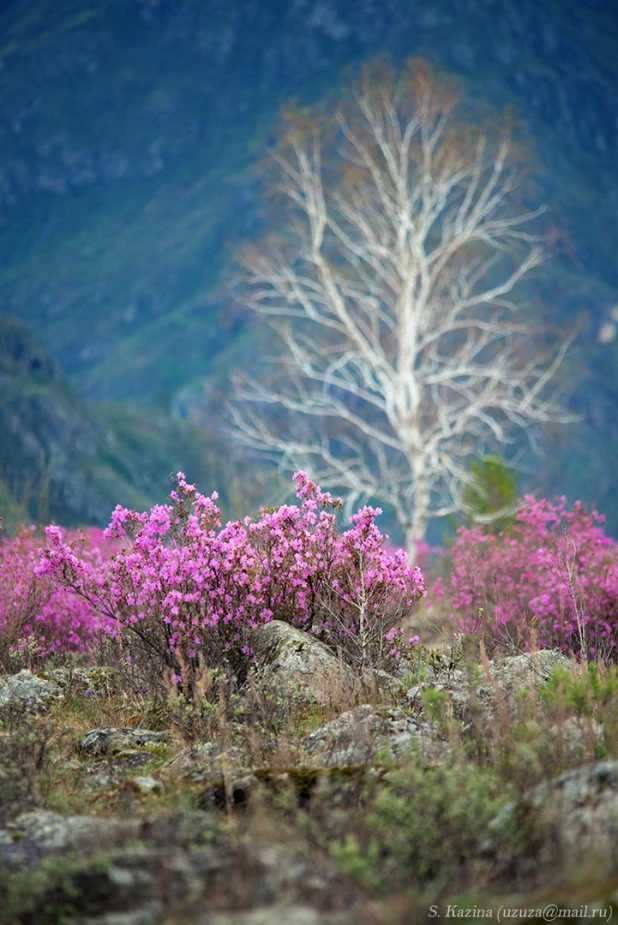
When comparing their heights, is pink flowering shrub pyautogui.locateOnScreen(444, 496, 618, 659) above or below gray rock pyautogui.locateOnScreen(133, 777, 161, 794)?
above

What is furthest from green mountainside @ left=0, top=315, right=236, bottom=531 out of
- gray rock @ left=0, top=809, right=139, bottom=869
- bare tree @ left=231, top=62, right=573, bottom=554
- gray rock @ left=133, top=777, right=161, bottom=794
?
gray rock @ left=0, top=809, right=139, bottom=869

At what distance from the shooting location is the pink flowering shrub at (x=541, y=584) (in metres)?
8.45

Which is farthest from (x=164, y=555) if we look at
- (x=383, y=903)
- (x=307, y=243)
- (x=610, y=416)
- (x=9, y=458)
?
(x=610, y=416)

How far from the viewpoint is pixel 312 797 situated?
14.3 feet

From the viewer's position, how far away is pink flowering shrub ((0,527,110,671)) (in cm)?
816

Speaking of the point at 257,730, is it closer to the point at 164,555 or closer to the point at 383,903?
the point at 164,555

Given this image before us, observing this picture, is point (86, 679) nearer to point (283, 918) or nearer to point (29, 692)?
point (29, 692)

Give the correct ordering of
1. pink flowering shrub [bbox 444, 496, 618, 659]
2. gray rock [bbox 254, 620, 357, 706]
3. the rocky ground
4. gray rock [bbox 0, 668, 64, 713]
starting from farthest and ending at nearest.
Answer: pink flowering shrub [bbox 444, 496, 618, 659], gray rock [bbox 0, 668, 64, 713], gray rock [bbox 254, 620, 357, 706], the rocky ground

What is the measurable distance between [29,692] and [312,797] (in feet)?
10.3

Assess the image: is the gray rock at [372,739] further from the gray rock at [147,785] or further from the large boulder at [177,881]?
the large boulder at [177,881]

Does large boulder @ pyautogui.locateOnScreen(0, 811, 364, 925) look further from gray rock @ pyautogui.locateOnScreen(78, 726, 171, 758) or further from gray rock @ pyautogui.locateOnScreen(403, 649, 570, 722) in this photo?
gray rock @ pyautogui.locateOnScreen(78, 726, 171, 758)

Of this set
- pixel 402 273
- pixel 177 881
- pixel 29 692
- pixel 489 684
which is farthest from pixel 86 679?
pixel 402 273

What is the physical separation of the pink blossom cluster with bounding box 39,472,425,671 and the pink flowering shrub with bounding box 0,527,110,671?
1.01 m

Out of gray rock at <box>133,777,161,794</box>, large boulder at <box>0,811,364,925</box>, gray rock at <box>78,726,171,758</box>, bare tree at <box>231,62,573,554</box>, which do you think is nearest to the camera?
large boulder at <box>0,811,364,925</box>
